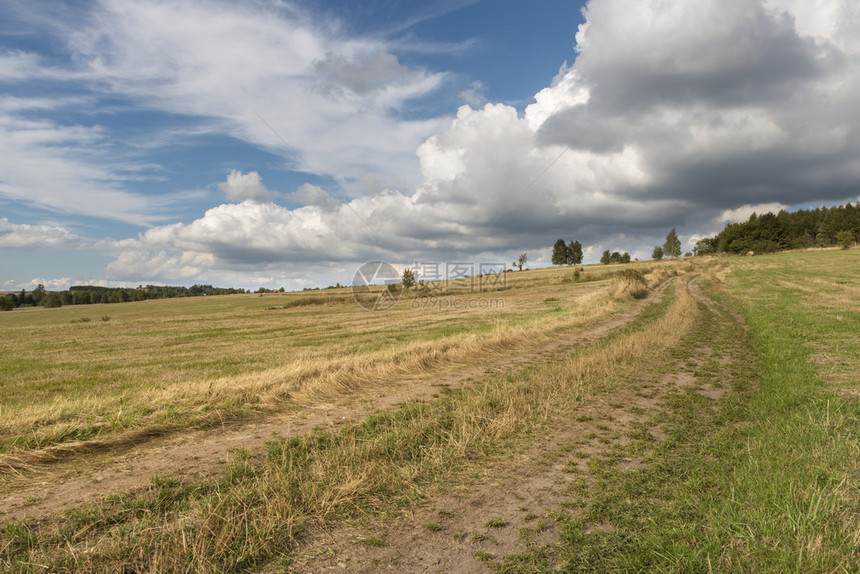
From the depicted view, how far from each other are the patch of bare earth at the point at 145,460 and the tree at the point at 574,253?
13458 centimetres

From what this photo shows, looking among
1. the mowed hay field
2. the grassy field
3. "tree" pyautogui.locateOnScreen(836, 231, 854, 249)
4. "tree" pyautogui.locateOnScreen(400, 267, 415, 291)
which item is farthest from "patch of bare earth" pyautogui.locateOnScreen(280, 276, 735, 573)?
"tree" pyautogui.locateOnScreen(836, 231, 854, 249)

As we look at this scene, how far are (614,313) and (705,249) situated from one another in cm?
14708

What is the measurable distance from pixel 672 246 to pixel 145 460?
153722mm

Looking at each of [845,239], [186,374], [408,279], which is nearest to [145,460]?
[186,374]

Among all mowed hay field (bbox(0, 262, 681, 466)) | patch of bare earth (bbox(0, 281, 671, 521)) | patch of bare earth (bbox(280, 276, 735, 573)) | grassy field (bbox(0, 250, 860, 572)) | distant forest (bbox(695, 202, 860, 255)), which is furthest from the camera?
distant forest (bbox(695, 202, 860, 255))

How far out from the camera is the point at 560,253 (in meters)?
134

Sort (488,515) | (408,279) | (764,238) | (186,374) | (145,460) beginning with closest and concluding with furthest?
(488,515) → (145,460) → (186,374) → (408,279) → (764,238)

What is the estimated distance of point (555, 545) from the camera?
4.05 m

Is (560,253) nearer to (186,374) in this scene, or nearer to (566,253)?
(566,253)

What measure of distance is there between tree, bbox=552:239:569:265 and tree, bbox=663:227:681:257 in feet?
112

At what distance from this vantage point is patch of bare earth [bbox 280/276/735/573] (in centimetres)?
390

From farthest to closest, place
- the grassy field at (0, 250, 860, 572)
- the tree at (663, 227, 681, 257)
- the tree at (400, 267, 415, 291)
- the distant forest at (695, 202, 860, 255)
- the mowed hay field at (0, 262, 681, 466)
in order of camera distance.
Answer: the tree at (663, 227, 681, 257), the distant forest at (695, 202, 860, 255), the tree at (400, 267, 415, 291), the mowed hay field at (0, 262, 681, 466), the grassy field at (0, 250, 860, 572)

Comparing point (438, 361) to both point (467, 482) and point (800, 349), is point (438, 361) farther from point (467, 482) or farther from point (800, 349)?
point (800, 349)

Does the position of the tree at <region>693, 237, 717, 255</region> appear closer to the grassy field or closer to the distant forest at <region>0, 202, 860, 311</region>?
the distant forest at <region>0, 202, 860, 311</region>
